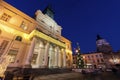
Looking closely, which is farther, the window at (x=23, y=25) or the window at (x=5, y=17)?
the window at (x=23, y=25)

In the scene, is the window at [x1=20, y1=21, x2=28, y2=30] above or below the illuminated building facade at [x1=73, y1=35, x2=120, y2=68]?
above

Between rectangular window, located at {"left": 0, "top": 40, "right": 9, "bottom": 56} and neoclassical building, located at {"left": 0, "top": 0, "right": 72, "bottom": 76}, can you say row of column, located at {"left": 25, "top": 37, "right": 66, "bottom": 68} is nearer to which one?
neoclassical building, located at {"left": 0, "top": 0, "right": 72, "bottom": 76}

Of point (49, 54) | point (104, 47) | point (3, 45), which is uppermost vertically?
point (104, 47)

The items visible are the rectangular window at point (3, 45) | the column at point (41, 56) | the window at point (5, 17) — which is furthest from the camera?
the column at point (41, 56)

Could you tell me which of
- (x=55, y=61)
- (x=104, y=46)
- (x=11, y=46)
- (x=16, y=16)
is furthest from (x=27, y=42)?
(x=104, y=46)

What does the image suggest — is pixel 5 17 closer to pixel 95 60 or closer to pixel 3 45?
pixel 3 45

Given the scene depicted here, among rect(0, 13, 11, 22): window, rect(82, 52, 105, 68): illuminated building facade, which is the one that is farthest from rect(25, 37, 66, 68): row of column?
rect(82, 52, 105, 68): illuminated building facade

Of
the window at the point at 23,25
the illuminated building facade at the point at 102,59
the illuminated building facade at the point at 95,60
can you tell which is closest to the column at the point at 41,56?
the window at the point at 23,25

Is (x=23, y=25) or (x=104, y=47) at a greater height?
(x=104, y=47)

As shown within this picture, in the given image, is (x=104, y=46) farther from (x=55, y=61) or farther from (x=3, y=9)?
(x=3, y=9)

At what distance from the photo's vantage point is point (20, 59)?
16.2 meters

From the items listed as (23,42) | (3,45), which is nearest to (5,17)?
(3,45)

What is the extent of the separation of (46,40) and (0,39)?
8.86m

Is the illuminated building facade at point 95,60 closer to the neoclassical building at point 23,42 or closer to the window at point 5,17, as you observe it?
the neoclassical building at point 23,42
